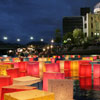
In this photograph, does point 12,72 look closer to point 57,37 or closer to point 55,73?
point 55,73

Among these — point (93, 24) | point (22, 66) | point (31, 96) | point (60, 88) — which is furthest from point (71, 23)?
point (31, 96)

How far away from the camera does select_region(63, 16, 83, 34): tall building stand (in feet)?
484

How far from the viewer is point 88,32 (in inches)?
3563

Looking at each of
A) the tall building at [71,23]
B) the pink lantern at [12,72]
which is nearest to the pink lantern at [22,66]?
the pink lantern at [12,72]

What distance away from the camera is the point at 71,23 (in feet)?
491

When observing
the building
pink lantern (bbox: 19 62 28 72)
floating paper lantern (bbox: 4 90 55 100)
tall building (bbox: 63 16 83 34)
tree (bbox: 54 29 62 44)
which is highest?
tall building (bbox: 63 16 83 34)

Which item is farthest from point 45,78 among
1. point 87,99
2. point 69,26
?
point 69,26

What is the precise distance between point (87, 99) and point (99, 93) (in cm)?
131

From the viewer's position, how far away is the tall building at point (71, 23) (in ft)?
484

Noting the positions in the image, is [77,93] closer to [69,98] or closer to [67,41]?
[69,98]

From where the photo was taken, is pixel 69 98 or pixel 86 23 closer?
pixel 69 98

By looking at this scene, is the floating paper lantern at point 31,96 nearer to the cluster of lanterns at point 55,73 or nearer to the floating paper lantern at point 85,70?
the cluster of lanterns at point 55,73

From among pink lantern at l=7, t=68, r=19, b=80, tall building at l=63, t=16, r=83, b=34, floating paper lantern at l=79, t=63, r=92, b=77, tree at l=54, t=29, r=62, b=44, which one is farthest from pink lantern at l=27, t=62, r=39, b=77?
tall building at l=63, t=16, r=83, b=34

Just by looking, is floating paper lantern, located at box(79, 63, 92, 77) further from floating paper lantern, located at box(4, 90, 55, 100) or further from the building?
the building
